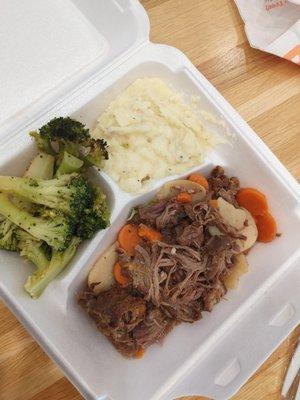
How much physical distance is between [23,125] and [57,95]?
188 millimetres

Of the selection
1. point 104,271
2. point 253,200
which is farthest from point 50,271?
point 253,200

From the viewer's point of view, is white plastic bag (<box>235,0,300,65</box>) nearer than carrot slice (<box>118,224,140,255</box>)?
No

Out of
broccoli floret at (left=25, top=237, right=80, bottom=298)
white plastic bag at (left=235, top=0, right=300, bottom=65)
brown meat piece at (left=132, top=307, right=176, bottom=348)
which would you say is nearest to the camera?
broccoli floret at (left=25, top=237, right=80, bottom=298)

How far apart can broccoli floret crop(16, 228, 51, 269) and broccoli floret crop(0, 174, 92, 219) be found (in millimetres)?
127

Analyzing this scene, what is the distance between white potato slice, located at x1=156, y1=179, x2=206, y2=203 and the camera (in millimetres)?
1903

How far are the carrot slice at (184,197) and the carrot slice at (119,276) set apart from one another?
0.34 meters

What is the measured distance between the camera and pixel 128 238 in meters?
1.87

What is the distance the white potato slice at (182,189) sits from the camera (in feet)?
6.24

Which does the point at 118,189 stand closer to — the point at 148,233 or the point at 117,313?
the point at 148,233

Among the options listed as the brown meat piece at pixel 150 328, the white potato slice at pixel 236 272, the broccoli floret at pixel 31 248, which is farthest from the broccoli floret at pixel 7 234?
the white potato slice at pixel 236 272

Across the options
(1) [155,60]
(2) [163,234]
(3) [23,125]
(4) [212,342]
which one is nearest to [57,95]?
(3) [23,125]

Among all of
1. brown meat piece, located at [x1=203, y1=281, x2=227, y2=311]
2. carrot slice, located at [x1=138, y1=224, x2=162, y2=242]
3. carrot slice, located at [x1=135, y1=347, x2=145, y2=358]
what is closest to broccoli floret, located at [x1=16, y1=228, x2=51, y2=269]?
carrot slice, located at [x1=138, y1=224, x2=162, y2=242]

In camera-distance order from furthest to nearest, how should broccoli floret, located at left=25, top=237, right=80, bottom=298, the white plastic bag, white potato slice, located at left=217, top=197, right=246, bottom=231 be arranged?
the white plastic bag, white potato slice, located at left=217, top=197, right=246, bottom=231, broccoli floret, located at left=25, top=237, right=80, bottom=298

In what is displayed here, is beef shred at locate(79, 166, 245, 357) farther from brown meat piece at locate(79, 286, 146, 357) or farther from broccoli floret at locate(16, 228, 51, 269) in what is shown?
broccoli floret at locate(16, 228, 51, 269)
